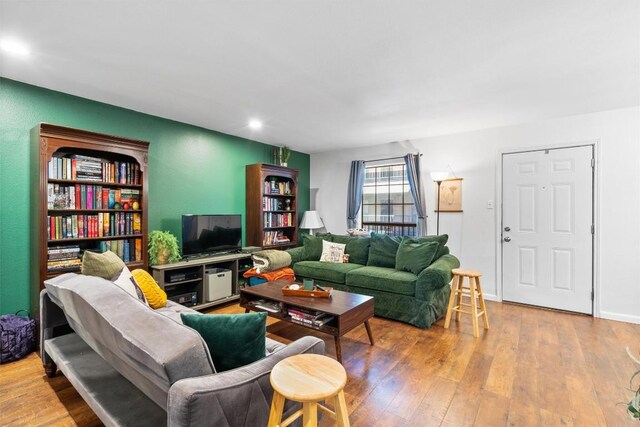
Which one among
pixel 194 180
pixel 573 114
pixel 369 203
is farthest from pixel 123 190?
pixel 573 114

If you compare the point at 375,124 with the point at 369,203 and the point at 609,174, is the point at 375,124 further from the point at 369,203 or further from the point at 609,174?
the point at 609,174

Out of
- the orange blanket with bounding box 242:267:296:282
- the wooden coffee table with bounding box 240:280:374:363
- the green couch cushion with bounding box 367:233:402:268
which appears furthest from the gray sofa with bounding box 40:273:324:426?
the green couch cushion with bounding box 367:233:402:268

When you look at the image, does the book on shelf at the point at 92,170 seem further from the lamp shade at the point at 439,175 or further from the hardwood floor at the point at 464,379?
the lamp shade at the point at 439,175

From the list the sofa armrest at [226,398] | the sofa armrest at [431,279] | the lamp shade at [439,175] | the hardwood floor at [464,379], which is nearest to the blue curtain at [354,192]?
the lamp shade at [439,175]

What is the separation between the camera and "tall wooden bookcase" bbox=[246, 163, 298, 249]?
15.2 ft

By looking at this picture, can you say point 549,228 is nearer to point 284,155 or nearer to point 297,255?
point 297,255

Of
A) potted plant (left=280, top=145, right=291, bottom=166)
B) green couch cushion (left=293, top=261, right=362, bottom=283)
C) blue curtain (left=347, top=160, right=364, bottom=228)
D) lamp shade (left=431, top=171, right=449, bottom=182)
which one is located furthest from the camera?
blue curtain (left=347, top=160, right=364, bottom=228)

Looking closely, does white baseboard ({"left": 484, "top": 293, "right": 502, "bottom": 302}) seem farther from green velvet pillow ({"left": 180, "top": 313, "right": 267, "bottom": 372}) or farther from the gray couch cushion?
the gray couch cushion

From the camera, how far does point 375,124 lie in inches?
159

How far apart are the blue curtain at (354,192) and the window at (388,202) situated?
143 mm

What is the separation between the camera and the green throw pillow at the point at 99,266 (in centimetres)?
227

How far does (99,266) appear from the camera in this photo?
2.29 m

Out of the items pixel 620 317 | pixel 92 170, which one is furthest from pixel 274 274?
pixel 620 317

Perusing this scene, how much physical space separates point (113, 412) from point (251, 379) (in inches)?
29.2
